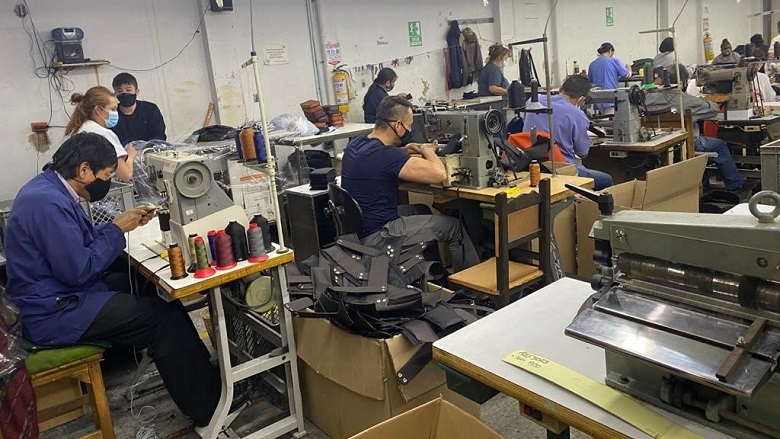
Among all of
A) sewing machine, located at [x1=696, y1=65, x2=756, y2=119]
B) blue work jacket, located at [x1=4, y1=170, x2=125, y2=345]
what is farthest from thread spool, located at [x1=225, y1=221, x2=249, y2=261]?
sewing machine, located at [x1=696, y1=65, x2=756, y2=119]

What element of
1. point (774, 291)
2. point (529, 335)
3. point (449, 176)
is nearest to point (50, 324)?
point (529, 335)

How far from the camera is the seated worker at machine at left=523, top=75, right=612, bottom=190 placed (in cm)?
404

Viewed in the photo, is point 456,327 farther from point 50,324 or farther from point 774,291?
point 50,324

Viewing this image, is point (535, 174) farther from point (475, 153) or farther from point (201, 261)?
point (201, 261)

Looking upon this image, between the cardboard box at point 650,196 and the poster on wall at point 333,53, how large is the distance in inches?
152

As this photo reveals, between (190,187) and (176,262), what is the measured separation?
303 millimetres

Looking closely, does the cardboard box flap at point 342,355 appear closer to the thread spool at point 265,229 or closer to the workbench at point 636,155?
the thread spool at point 265,229

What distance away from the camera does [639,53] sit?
10.5m

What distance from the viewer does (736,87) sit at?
16.1ft

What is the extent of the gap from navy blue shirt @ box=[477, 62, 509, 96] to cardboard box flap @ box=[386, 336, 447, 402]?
5.30 m

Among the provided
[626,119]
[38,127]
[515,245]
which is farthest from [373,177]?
[38,127]

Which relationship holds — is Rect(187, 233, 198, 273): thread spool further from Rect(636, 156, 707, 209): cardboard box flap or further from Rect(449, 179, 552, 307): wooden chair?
Rect(636, 156, 707, 209): cardboard box flap

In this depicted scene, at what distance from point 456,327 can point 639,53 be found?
32.0ft

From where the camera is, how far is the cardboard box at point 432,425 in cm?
145
